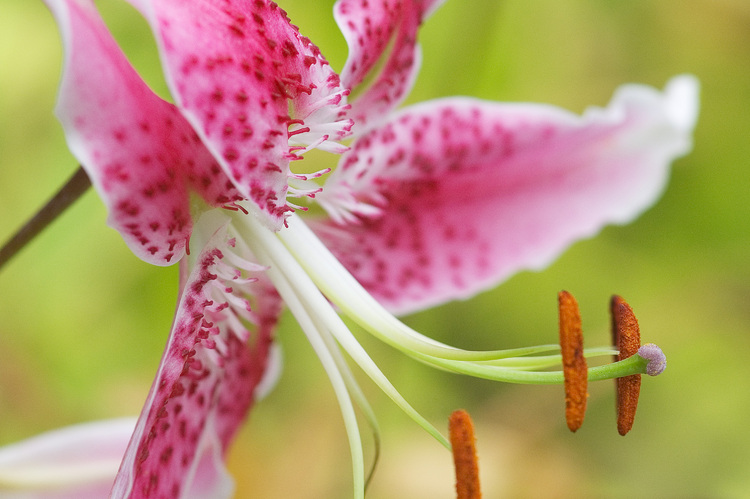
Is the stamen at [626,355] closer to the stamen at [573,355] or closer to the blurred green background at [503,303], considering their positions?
the stamen at [573,355]

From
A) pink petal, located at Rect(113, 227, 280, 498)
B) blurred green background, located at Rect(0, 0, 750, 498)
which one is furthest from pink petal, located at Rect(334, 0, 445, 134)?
blurred green background, located at Rect(0, 0, 750, 498)

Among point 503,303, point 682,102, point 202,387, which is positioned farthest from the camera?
point 503,303

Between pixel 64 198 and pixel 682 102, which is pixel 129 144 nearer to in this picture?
pixel 64 198

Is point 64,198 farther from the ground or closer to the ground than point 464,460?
farther from the ground

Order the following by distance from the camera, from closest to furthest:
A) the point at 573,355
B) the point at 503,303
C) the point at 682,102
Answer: the point at 573,355 < the point at 682,102 < the point at 503,303

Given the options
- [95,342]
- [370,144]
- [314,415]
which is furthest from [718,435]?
[95,342]

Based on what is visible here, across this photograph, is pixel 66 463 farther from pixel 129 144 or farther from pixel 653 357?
pixel 653 357

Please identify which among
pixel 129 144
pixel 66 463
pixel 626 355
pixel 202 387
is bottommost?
pixel 66 463

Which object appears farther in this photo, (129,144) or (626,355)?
(626,355)

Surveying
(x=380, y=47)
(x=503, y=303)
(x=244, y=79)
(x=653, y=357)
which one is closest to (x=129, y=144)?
(x=244, y=79)
